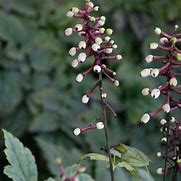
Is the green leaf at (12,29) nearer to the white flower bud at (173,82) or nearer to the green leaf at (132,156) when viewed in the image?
the green leaf at (132,156)

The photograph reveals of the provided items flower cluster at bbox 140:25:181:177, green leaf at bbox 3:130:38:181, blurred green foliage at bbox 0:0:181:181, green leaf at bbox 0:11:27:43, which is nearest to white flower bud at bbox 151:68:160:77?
flower cluster at bbox 140:25:181:177

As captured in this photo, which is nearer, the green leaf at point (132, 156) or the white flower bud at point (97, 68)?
the white flower bud at point (97, 68)

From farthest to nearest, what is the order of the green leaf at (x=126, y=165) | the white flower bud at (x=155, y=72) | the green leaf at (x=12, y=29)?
the green leaf at (x=12, y=29)
the green leaf at (x=126, y=165)
the white flower bud at (x=155, y=72)

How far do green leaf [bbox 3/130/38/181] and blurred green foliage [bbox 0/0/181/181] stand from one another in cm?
163

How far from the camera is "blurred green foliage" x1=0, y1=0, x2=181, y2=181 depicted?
11.0 feet

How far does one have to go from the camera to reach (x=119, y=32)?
3.77 m

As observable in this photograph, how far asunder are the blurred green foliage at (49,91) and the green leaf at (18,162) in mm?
1629

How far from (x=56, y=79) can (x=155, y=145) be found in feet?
2.20

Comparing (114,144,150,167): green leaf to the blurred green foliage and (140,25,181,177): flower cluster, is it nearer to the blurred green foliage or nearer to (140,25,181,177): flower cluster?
(140,25,181,177): flower cluster

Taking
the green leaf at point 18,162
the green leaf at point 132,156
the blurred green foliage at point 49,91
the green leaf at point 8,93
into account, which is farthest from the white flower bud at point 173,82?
the green leaf at point 8,93

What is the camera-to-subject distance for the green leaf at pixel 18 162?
1566 millimetres

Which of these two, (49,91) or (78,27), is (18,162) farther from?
(49,91)

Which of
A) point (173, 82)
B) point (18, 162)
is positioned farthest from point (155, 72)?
point (18, 162)

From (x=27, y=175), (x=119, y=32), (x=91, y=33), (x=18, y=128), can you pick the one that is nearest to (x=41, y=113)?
(x=18, y=128)
